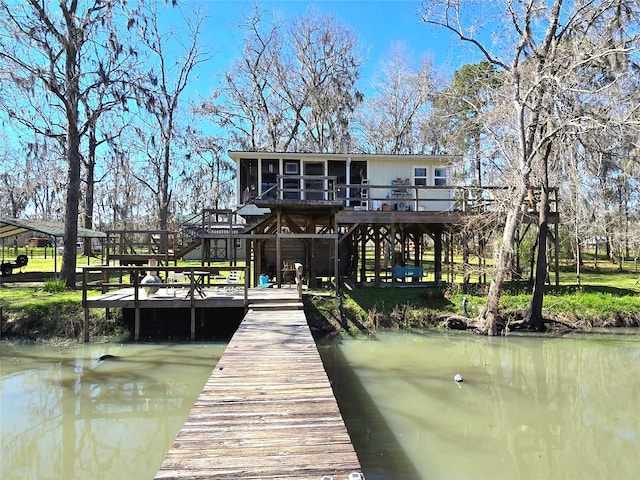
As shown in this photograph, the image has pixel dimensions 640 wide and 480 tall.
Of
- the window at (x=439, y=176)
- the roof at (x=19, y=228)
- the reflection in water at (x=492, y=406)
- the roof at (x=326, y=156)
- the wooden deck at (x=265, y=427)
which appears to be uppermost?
the roof at (x=326, y=156)

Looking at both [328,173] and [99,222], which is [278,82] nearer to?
[328,173]

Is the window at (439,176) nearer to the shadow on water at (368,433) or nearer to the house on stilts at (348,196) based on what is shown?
the house on stilts at (348,196)

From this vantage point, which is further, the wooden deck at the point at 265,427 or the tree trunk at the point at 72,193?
the tree trunk at the point at 72,193

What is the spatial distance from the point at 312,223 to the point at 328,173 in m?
3.23

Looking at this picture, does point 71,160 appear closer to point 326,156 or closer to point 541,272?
point 326,156

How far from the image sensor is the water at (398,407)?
5.55 meters

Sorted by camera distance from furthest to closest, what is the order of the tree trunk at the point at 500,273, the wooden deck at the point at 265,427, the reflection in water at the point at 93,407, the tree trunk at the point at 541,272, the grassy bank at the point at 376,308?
the tree trunk at the point at 541,272 < the tree trunk at the point at 500,273 < the grassy bank at the point at 376,308 < the reflection in water at the point at 93,407 < the wooden deck at the point at 265,427

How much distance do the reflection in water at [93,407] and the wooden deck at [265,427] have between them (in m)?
1.49

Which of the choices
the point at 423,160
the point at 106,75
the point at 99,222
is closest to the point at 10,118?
the point at 106,75

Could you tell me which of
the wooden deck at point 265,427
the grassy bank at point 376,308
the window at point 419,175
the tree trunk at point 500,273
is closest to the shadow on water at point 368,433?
the wooden deck at point 265,427

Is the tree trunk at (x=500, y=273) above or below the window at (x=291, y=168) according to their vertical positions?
below

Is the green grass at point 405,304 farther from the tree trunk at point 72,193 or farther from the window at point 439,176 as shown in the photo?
the window at point 439,176

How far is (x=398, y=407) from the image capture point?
728 cm

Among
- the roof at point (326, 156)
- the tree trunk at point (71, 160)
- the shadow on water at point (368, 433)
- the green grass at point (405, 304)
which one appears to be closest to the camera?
the shadow on water at point (368, 433)
